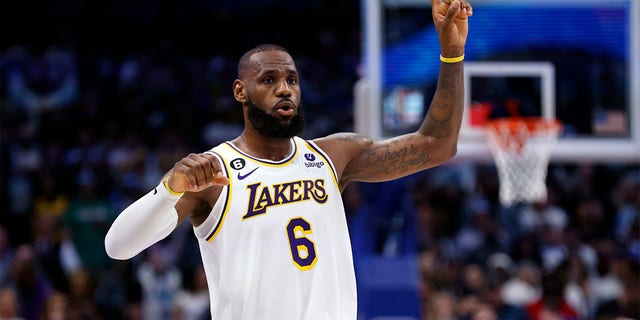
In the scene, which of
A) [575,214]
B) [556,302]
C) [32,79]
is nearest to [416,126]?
[556,302]

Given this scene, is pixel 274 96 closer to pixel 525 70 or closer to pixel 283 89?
pixel 283 89

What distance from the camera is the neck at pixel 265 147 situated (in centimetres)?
439

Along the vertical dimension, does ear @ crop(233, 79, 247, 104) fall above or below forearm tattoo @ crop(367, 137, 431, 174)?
above

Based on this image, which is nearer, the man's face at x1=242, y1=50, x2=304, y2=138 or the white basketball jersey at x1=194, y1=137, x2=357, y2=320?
the white basketball jersey at x1=194, y1=137, x2=357, y2=320

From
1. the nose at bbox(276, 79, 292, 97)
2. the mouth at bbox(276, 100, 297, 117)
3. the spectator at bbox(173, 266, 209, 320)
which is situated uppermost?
the nose at bbox(276, 79, 292, 97)

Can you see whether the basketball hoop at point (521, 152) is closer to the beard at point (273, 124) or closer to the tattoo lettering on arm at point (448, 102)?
the tattoo lettering on arm at point (448, 102)

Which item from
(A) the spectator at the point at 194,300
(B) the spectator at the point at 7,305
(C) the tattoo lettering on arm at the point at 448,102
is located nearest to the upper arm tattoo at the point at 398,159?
(C) the tattoo lettering on arm at the point at 448,102

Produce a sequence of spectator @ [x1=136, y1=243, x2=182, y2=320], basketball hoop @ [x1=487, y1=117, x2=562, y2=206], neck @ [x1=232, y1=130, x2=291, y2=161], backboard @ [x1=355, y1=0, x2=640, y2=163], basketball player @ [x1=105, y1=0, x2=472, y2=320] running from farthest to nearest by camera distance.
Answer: spectator @ [x1=136, y1=243, x2=182, y2=320] → backboard @ [x1=355, y1=0, x2=640, y2=163] → basketball hoop @ [x1=487, y1=117, x2=562, y2=206] → neck @ [x1=232, y1=130, x2=291, y2=161] → basketball player @ [x1=105, y1=0, x2=472, y2=320]

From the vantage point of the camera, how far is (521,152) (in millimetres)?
8445

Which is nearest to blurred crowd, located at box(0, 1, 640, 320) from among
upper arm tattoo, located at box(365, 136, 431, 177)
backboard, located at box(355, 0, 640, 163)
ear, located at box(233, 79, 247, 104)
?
backboard, located at box(355, 0, 640, 163)

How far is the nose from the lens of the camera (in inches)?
168

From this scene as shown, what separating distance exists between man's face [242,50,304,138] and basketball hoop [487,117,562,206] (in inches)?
172

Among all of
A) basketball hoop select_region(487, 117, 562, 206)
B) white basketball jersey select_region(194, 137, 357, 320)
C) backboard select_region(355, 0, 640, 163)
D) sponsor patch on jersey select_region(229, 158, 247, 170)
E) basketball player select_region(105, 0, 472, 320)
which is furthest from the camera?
backboard select_region(355, 0, 640, 163)

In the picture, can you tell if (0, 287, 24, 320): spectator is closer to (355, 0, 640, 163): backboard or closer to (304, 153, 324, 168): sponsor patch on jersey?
(355, 0, 640, 163): backboard
